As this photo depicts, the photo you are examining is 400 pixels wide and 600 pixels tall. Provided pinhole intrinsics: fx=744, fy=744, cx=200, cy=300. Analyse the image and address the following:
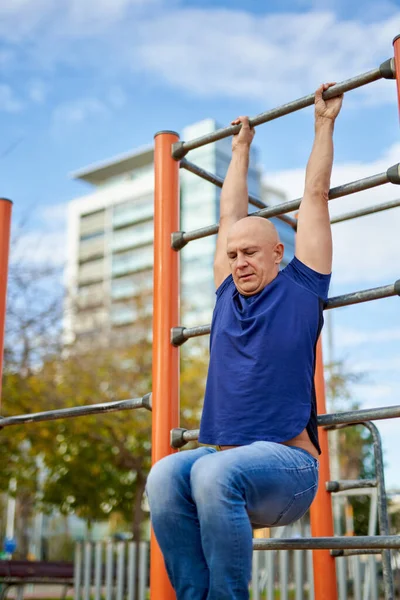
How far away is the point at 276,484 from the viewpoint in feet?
5.64

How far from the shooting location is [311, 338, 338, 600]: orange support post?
2.87 m

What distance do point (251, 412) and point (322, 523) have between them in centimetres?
137

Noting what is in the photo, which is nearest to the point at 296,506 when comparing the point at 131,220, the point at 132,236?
the point at 132,236

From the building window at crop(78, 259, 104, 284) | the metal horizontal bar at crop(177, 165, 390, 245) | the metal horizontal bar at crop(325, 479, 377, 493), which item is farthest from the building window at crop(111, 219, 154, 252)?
the metal horizontal bar at crop(177, 165, 390, 245)

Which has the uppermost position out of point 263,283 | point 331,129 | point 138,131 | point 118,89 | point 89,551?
point 138,131

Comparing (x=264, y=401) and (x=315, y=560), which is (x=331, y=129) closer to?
(x=264, y=401)

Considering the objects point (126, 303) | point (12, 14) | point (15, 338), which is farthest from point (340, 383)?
point (12, 14)

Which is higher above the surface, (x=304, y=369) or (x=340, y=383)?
(x=340, y=383)

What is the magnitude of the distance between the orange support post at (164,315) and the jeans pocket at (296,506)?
0.57 m

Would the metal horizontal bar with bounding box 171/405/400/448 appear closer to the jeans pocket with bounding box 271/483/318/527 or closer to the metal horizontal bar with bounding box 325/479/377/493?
the jeans pocket with bounding box 271/483/318/527

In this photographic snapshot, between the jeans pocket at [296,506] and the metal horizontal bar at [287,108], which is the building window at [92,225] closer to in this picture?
the metal horizontal bar at [287,108]

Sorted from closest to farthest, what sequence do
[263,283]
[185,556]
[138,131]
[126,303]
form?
[185,556] → [263,283] → [126,303] → [138,131]

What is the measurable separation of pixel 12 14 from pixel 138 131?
2970 cm

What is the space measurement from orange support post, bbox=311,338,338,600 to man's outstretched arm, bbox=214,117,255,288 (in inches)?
41.4
